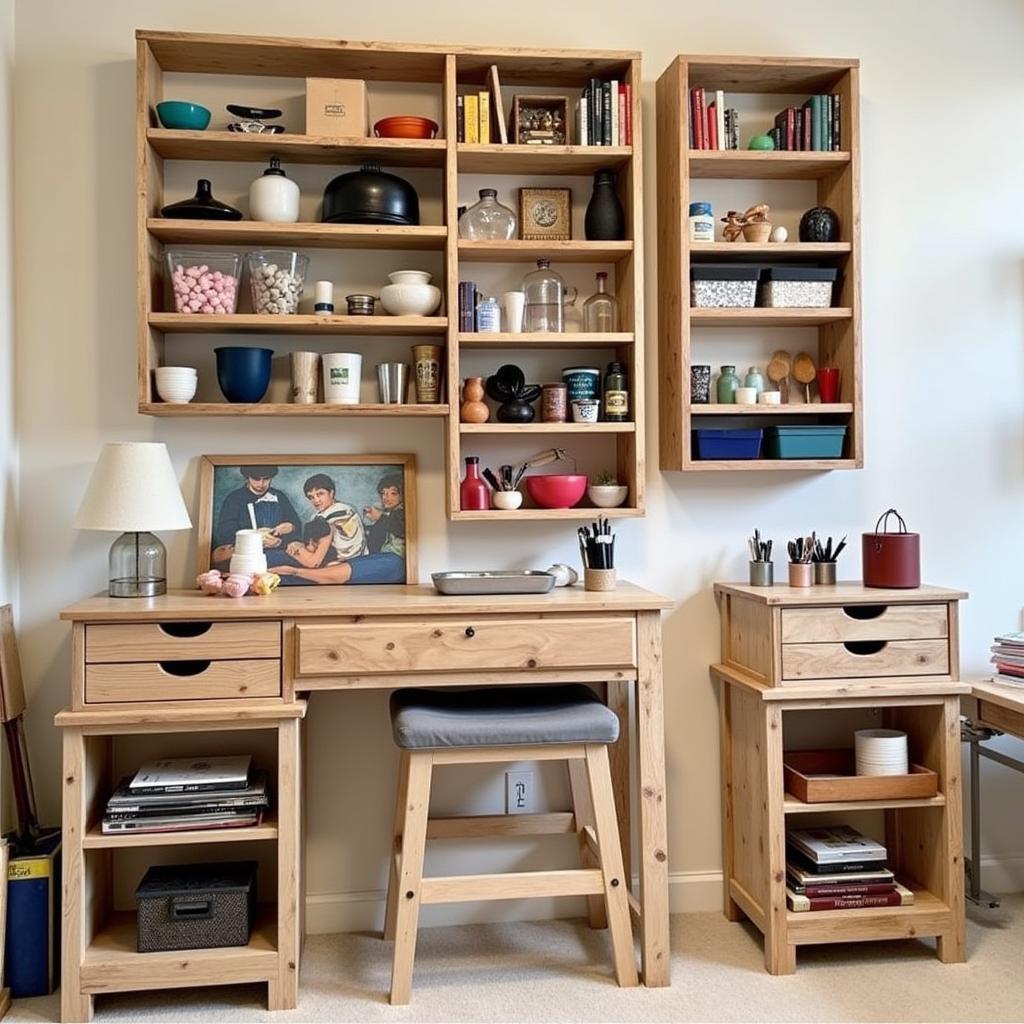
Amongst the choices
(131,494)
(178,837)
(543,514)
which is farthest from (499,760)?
(131,494)

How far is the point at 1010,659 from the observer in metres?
2.68

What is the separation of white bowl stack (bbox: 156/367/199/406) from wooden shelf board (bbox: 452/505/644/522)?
2.41 feet

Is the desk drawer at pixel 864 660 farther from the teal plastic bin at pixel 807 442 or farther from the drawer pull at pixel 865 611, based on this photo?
the teal plastic bin at pixel 807 442

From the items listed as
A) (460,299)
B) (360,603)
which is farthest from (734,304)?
(360,603)

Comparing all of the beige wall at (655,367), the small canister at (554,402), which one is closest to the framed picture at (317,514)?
the beige wall at (655,367)

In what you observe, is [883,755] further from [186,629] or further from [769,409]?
[186,629]

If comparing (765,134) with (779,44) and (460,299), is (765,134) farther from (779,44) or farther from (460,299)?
(460,299)

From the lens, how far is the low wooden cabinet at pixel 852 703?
245cm

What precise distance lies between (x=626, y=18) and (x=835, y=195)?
0.76 meters

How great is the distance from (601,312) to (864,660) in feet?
3.70

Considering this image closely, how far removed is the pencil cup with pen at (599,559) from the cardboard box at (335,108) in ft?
3.85

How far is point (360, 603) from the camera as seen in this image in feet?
7.54

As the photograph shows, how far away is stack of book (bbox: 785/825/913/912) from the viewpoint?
2486 millimetres

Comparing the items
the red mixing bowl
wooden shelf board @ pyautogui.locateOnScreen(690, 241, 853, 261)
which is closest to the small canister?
the red mixing bowl
